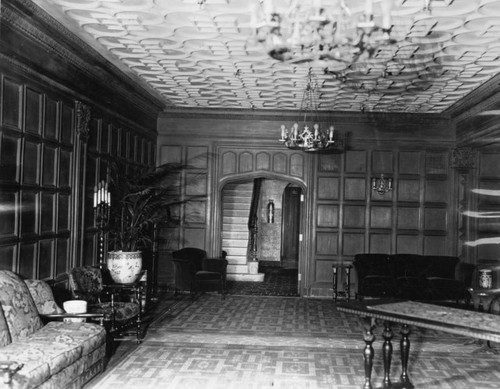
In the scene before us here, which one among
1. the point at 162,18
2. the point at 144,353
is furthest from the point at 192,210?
the point at 162,18

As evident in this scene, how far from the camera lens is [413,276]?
10.4m

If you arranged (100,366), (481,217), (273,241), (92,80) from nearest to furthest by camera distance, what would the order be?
(100,366) → (92,80) → (481,217) → (273,241)

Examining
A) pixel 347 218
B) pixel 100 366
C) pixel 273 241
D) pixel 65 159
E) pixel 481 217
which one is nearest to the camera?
pixel 100 366

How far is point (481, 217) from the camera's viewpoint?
10.4 metres

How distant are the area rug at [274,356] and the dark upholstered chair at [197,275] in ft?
3.60

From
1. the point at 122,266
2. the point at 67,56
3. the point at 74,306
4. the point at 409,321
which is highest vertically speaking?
the point at 67,56

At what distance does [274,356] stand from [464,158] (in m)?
6.46

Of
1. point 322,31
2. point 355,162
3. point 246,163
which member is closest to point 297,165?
point 246,163

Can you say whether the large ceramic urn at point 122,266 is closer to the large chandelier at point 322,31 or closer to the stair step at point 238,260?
the large chandelier at point 322,31

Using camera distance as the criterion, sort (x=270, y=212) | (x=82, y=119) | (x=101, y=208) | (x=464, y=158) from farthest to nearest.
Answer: (x=270, y=212), (x=464, y=158), (x=101, y=208), (x=82, y=119)

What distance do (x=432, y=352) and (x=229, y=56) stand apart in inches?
177

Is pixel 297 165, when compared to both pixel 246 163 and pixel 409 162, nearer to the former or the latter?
pixel 246 163

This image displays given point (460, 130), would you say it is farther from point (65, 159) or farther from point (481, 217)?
point (65, 159)

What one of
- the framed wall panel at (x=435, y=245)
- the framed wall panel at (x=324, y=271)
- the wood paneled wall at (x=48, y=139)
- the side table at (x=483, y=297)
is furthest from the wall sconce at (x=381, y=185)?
the wood paneled wall at (x=48, y=139)
